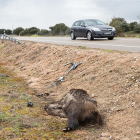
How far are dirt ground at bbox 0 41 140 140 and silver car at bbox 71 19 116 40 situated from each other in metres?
3.92

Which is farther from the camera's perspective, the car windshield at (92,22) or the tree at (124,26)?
the tree at (124,26)

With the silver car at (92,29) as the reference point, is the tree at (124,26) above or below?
above

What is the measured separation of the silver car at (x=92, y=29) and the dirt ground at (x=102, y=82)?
12.9 feet

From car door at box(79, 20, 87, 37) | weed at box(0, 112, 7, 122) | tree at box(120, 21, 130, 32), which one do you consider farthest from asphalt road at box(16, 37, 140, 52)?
tree at box(120, 21, 130, 32)

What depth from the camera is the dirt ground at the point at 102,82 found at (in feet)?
17.1

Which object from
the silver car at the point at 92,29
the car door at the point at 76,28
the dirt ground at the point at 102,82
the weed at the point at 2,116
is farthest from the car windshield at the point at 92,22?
the weed at the point at 2,116

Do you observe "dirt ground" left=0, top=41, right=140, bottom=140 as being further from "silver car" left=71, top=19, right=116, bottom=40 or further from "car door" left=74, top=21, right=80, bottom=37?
"car door" left=74, top=21, right=80, bottom=37

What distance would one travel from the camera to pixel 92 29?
15562 millimetres

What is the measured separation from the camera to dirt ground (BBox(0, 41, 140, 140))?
5.21 meters

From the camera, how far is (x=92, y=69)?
8.41 metres

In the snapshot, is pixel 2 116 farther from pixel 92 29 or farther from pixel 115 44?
pixel 92 29

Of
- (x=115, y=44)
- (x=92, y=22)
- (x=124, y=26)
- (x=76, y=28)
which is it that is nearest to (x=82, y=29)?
(x=92, y=22)

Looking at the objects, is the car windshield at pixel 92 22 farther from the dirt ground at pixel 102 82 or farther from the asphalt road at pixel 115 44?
the dirt ground at pixel 102 82

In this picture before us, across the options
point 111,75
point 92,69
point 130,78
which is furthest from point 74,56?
point 130,78
